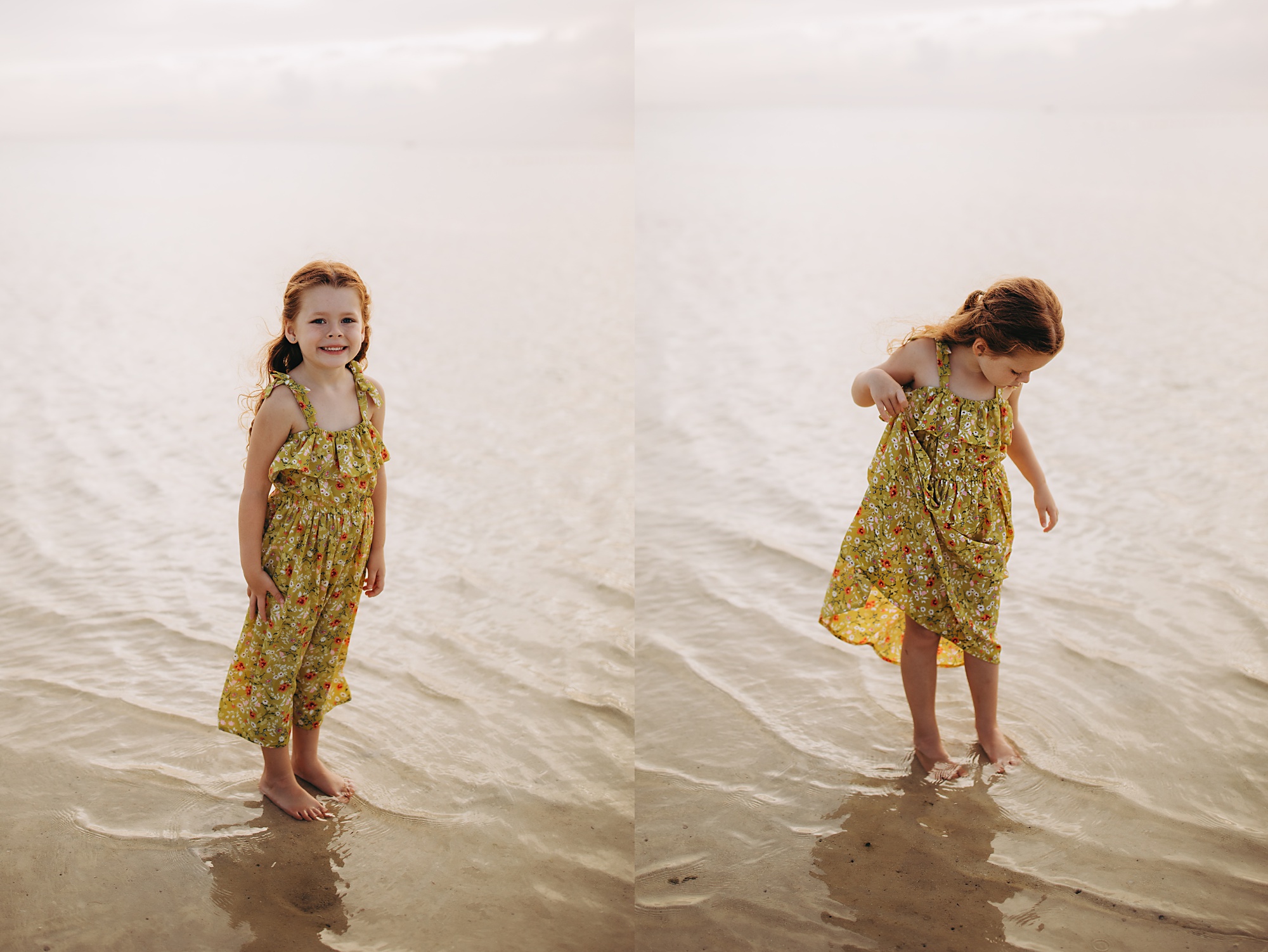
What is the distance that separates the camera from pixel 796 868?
2436 millimetres

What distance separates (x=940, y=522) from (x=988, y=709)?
0.54 metres

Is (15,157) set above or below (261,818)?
above

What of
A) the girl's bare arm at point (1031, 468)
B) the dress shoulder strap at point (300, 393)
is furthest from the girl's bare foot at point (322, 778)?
the girl's bare arm at point (1031, 468)

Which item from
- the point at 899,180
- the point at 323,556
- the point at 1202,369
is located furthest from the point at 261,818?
the point at 899,180

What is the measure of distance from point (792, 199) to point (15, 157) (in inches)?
663

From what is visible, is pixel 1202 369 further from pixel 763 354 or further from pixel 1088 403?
pixel 763 354

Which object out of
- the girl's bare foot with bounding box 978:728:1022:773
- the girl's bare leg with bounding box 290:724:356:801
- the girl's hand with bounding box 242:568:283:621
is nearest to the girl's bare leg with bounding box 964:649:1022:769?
the girl's bare foot with bounding box 978:728:1022:773

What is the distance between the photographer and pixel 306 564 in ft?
7.98

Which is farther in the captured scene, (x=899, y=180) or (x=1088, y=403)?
(x=899, y=180)

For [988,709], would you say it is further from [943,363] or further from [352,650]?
[352,650]

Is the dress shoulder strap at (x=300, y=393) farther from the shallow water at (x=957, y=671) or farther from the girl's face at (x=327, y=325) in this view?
the shallow water at (x=957, y=671)

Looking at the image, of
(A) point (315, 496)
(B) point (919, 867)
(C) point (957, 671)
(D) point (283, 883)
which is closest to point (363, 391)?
(A) point (315, 496)

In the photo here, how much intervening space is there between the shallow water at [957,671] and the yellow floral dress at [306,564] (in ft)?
2.80

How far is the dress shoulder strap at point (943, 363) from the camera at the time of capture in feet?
8.50
